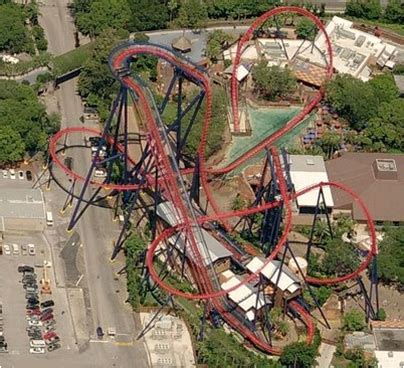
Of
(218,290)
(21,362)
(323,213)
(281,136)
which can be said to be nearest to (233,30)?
(281,136)

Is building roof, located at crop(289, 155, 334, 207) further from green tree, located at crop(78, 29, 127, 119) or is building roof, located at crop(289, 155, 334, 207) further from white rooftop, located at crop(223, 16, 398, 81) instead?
green tree, located at crop(78, 29, 127, 119)

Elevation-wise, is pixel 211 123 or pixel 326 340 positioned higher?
pixel 211 123

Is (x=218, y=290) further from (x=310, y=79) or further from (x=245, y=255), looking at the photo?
(x=310, y=79)

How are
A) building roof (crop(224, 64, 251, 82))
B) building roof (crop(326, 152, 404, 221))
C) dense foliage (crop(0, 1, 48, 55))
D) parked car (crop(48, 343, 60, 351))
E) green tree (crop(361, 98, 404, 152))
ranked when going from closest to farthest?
parked car (crop(48, 343, 60, 351)) < building roof (crop(326, 152, 404, 221)) < green tree (crop(361, 98, 404, 152)) < building roof (crop(224, 64, 251, 82)) < dense foliage (crop(0, 1, 48, 55))

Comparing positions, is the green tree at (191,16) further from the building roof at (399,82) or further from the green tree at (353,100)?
the building roof at (399,82)

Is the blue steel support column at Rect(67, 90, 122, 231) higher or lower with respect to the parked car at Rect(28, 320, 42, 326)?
higher

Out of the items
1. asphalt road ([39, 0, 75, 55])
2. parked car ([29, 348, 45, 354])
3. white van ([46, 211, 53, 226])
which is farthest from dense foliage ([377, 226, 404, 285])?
asphalt road ([39, 0, 75, 55])

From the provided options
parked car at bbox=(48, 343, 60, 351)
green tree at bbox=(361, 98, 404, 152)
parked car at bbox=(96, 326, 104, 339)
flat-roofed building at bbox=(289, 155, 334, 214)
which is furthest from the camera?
green tree at bbox=(361, 98, 404, 152)

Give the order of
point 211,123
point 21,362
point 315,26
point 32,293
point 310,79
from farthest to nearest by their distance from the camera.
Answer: point 315,26 < point 310,79 < point 211,123 < point 32,293 < point 21,362
